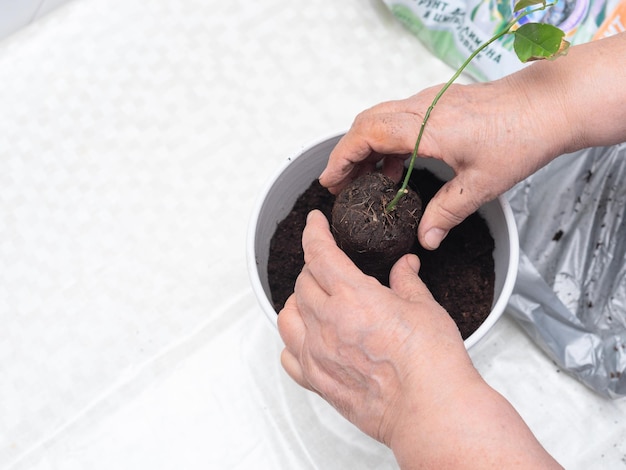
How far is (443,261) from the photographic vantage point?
752 millimetres

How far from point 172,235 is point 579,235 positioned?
63cm

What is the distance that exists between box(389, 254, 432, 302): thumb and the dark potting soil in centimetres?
10

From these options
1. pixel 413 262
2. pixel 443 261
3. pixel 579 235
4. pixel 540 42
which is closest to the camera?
pixel 540 42

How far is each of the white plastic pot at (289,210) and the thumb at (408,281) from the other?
0.09 m

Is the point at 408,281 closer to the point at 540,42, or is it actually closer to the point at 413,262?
the point at 413,262

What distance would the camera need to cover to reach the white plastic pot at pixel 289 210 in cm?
67

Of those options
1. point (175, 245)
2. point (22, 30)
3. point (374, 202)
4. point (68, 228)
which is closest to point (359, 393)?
point (374, 202)

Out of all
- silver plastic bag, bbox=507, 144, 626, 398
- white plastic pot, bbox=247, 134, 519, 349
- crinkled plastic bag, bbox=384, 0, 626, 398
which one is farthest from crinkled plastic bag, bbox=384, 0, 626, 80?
white plastic pot, bbox=247, 134, 519, 349

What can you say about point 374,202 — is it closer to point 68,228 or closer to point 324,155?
point 324,155

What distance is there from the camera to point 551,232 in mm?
908

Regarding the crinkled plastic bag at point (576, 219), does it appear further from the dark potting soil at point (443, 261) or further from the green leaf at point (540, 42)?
the green leaf at point (540, 42)

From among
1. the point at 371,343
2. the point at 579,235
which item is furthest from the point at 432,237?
the point at 579,235

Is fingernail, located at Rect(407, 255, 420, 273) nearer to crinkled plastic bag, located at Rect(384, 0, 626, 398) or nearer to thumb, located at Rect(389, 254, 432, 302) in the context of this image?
Result: thumb, located at Rect(389, 254, 432, 302)

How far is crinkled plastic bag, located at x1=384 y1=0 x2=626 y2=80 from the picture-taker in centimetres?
89
